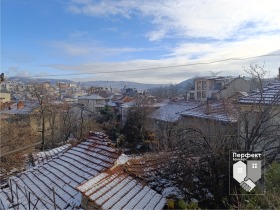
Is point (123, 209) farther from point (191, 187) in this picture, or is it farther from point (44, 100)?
point (44, 100)

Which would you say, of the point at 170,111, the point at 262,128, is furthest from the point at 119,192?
the point at 170,111

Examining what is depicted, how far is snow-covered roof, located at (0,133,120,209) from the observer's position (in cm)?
709

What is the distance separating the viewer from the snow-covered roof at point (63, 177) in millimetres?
7094

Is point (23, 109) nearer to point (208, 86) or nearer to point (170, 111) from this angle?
point (170, 111)

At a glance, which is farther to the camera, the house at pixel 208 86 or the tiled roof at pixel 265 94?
the house at pixel 208 86

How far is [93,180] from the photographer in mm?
7082

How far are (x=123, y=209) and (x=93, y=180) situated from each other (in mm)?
1290

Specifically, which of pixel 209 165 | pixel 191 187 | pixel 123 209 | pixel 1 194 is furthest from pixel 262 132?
pixel 1 194

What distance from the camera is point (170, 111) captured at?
26.3 m

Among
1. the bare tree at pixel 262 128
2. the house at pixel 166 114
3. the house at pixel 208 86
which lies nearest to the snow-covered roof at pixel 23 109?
the house at pixel 166 114

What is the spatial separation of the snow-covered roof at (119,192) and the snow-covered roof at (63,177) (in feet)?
1.27

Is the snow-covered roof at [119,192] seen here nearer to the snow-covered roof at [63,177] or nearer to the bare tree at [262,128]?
the snow-covered roof at [63,177]

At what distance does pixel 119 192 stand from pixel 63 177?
2270 millimetres

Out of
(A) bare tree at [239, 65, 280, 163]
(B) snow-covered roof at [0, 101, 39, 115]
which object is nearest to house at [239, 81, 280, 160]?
(A) bare tree at [239, 65, 280, 163]
